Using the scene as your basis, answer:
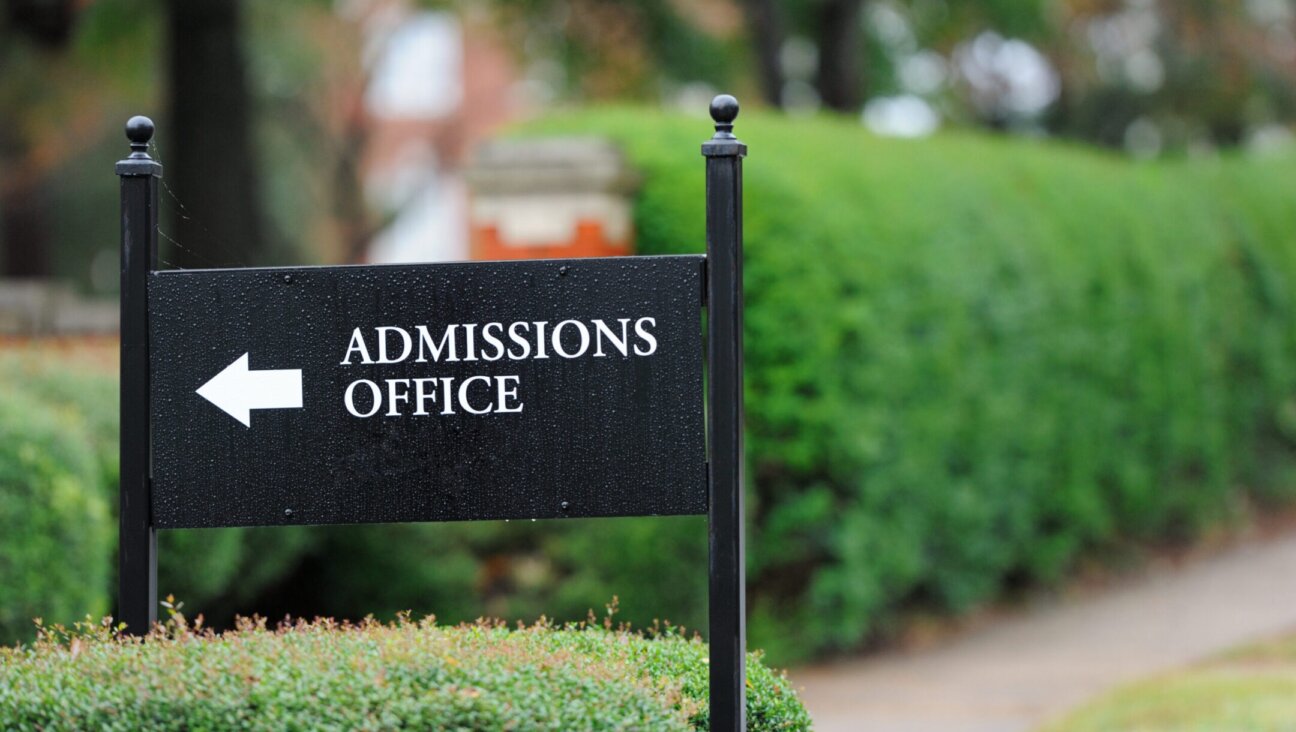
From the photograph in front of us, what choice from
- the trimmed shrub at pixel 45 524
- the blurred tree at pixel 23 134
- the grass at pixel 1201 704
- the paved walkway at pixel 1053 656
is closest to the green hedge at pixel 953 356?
the paved walkway at pixel 1053 656

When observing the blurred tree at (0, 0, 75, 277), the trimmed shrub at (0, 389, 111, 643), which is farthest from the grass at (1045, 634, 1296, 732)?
the blurred tree at (0, 0, 75, 277)

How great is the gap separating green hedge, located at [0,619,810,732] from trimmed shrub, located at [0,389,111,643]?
2.01 m

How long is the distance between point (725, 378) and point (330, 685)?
1034 millimetres

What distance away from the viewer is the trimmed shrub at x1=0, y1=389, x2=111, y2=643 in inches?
201

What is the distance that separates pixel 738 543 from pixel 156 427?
4.27 ft

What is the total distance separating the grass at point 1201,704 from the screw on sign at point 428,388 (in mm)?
3303

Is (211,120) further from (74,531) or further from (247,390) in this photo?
(247,390)

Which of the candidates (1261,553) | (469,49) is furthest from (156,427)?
(469,49)

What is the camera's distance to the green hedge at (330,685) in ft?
9.04

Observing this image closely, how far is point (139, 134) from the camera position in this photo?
3416 millimetres

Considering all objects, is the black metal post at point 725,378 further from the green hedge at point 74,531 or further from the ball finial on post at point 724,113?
the green hedge at point 74,531

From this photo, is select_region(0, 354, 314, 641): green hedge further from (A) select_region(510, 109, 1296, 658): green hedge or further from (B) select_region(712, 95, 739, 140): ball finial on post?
(B) select_region(712, 95, 739, 140): ball finial on post

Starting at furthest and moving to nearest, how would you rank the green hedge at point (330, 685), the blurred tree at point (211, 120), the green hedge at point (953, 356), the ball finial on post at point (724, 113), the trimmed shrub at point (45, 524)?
the blurred tree at point (211, 120)
the green hedge at point (953, 356)
the trimmed shrub at point (45, 524)
the ball finial on post at point (724, 113)
the green hedge at point (330, 685)

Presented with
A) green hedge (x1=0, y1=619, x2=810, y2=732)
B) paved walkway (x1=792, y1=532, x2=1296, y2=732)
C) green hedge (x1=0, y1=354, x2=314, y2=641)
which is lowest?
paved walkway (x1=792, y1=532, x2=1296, y2=732)
